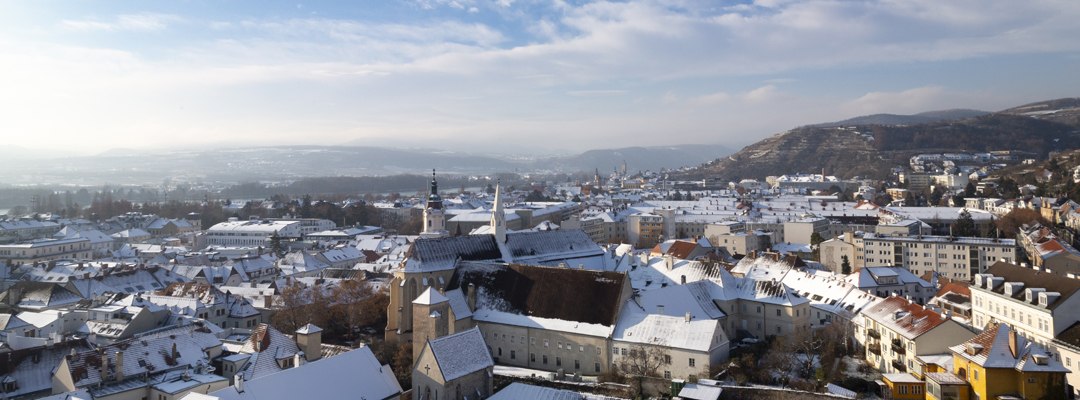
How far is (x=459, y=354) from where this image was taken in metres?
30.0

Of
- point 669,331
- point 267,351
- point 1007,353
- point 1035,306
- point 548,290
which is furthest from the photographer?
point 548,290

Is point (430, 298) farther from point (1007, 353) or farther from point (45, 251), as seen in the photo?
point (45, 251)

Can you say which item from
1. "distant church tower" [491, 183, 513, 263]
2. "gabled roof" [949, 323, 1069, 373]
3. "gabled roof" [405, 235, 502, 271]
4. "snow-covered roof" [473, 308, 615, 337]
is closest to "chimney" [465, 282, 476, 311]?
"snow-covered roof" [473, 308, 615, 337]

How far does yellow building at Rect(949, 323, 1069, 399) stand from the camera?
27422 millimetres

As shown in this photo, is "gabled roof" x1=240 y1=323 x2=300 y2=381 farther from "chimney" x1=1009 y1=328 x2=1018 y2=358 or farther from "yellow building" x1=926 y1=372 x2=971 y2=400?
"chimney" x1=1009 y1=328 x2=1018 y2=358

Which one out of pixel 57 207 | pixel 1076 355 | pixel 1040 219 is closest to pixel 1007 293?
pixel 1076 355

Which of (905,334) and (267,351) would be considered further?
(267,351)

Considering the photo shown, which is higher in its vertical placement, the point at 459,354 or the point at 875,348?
the point at 459,354

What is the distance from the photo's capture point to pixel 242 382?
2536cm

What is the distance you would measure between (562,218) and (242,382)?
108 metres

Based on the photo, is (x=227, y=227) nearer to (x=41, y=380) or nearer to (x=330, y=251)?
(x=330, y=251)

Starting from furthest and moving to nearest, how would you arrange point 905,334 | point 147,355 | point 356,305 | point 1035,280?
point 356,305
point 1035,280
point 147,355
point 905,334

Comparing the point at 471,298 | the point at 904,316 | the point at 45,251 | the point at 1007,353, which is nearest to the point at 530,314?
the point at 471,298

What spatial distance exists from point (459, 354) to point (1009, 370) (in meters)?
20.8
